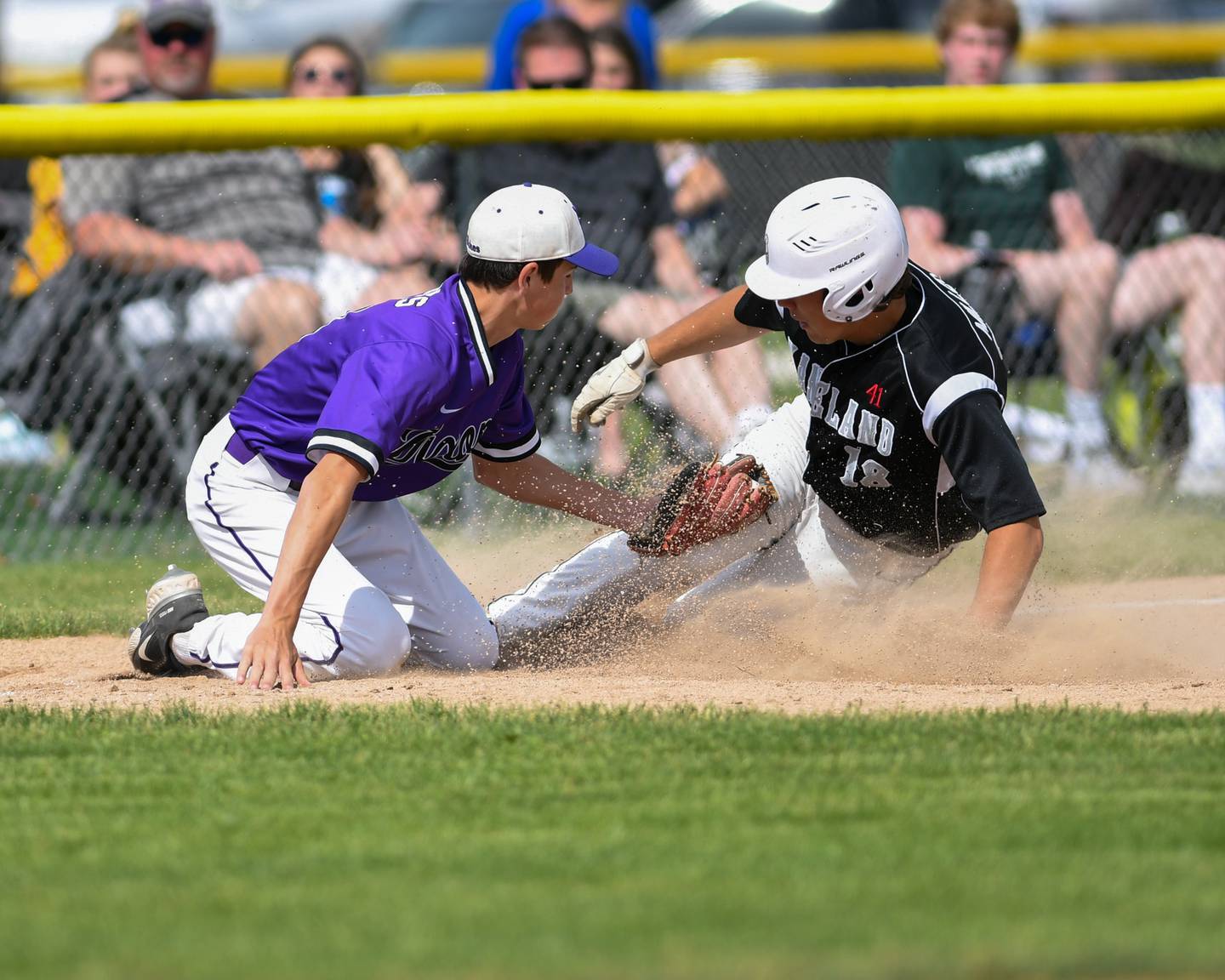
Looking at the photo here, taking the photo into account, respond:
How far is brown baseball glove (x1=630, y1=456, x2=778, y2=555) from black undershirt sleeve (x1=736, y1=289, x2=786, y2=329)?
476mm

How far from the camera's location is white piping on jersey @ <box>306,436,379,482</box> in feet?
15.5

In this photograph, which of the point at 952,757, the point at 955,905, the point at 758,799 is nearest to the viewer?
the point at 955,905

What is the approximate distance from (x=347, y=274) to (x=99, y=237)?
3.67 ft

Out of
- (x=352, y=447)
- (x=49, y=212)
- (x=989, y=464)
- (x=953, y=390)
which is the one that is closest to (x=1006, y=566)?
(x=989, y=464)

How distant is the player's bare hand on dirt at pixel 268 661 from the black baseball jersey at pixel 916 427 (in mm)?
1883

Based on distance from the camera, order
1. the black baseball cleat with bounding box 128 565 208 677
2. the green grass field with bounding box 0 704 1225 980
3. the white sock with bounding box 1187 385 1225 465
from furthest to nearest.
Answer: the white sock with bounding box 1187 385 1225 465
the black baseball cleat with bounding box 128 565 208 677
the green grass field with bounding box 0 704 1225 980

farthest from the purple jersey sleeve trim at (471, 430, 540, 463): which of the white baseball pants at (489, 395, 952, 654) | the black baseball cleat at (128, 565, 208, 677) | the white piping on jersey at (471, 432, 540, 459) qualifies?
the black baseball cleat at (128, 565, 208, 677)

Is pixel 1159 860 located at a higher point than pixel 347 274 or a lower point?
higher

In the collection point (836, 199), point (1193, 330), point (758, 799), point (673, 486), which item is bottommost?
point (1193, 330)

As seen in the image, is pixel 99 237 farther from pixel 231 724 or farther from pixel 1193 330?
pixel 1193 330

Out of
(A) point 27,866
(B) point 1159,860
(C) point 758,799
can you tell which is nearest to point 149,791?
(A) point 27,866

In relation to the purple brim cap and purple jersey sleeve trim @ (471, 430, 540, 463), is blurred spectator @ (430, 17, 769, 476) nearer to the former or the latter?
purple jersey sleeve trim @ (471, 430, 540, 463)

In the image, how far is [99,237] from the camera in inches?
303

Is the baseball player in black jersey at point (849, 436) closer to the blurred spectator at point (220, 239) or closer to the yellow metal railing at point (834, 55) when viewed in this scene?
the blurred spectator at point (220, 239)
